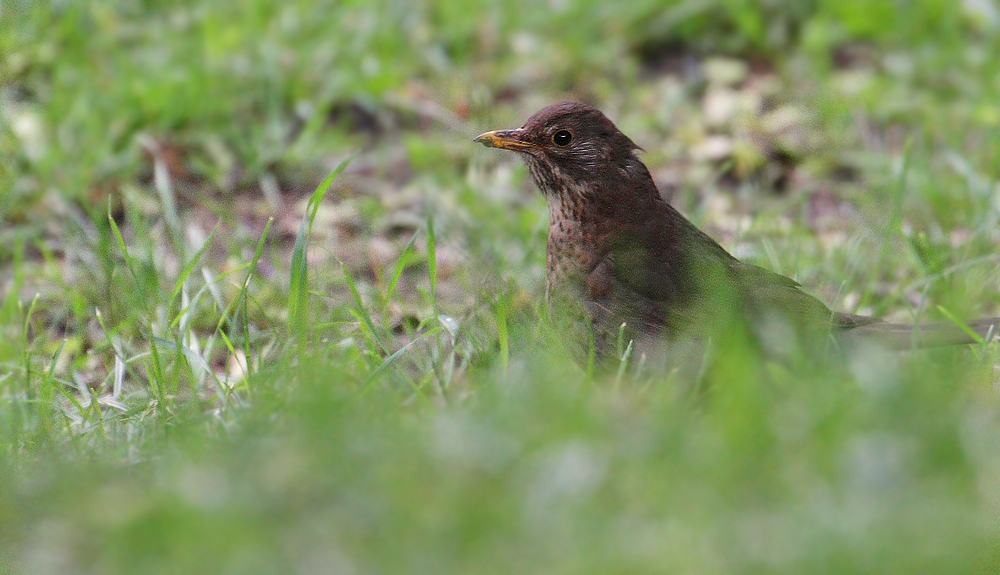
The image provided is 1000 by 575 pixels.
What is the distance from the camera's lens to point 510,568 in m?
2.36

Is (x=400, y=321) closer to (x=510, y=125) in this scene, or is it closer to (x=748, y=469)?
(x=510, y=125)

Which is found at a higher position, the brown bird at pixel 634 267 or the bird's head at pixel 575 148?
the bird's head at pixel 575 148

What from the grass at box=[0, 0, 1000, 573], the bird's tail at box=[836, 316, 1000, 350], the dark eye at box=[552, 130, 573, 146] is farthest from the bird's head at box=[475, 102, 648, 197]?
the bird's tail at box=[836, 316, 1000, 350]

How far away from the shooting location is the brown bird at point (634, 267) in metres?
3.97

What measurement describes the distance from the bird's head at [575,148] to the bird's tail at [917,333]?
0.95 m

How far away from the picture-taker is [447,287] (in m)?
5.53

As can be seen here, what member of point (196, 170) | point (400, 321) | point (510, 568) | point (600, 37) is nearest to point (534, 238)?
point (400, 321)

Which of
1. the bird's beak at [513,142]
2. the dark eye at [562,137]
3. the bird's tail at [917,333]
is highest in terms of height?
the dark eye at [562,137]

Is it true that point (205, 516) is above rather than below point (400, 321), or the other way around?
above

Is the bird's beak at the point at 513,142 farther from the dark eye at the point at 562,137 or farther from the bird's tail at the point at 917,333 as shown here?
the bird's tail at the point at 917,333

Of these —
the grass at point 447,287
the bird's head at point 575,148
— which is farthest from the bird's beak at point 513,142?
the grass at point 447,287

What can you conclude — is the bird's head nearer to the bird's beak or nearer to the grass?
the bird's beak

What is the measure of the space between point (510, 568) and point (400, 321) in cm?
270

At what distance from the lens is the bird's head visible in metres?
4.26
